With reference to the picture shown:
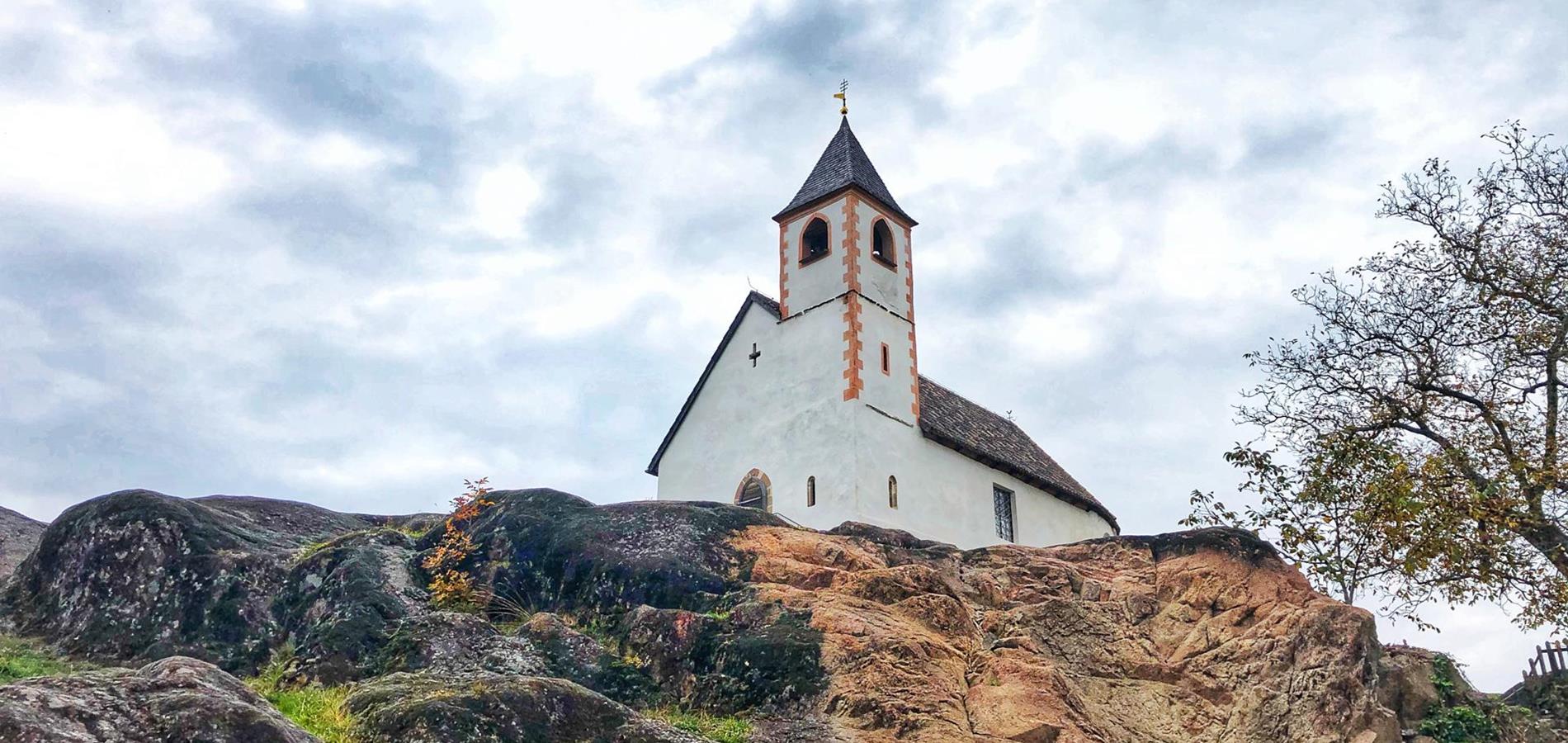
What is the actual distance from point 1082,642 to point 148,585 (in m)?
11.8

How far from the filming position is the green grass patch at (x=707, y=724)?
14.3 meters

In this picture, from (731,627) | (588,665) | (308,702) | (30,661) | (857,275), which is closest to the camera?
(308,702)

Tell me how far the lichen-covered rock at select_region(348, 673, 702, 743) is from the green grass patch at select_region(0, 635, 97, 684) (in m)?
4.22

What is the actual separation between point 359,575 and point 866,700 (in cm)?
691

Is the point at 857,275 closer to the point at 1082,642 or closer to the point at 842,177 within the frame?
the point at 842,177

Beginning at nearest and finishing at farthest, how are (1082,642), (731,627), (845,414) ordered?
(731,627) → (1082,642) → (845,414)

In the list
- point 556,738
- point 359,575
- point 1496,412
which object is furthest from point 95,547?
point 1496,412

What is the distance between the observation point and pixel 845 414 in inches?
1243

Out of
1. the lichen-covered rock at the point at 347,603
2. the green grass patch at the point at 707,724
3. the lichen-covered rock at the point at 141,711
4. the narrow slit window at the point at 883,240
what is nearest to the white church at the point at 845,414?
the narrow slit window at the point at 883,240

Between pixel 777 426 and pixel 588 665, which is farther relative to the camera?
pixel 777 426

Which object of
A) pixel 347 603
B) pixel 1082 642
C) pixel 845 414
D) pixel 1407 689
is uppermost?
pixel 845 414

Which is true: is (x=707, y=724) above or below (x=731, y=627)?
below

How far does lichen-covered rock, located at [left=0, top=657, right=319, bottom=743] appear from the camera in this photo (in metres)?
9.14

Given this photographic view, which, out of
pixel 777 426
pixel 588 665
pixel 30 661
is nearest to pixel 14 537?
pixel 30 661
